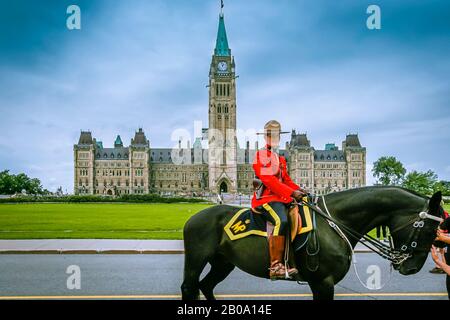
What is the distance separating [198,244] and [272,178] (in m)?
1.42

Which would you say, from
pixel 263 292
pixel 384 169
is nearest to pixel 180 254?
pixel 263 292

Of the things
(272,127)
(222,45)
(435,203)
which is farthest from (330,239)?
(222,45)

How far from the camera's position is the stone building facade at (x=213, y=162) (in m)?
141

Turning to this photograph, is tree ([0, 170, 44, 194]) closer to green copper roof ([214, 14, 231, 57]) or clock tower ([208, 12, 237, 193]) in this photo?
clock tower ([208, 12, 237, 193])

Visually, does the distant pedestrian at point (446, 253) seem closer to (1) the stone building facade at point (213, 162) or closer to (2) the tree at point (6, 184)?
(2) the tree at point (6, 184)

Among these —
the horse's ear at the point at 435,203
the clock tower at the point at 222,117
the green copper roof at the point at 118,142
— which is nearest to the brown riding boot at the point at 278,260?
the horse's ear at the point at 435,203

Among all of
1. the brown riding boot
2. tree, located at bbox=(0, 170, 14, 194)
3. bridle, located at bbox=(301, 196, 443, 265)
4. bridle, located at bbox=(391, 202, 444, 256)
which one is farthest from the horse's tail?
tree, located at bbox=(0, 170, 14, 194)

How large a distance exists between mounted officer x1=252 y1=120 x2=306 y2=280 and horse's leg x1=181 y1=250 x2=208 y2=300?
1019mm

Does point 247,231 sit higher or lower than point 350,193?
lower

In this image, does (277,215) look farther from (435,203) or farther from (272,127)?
(435,203)
